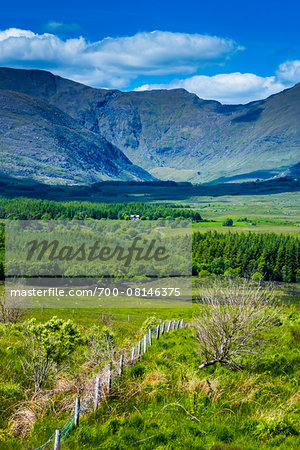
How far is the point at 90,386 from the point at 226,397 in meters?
5.21

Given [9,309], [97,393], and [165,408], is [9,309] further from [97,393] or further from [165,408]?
[165,408]

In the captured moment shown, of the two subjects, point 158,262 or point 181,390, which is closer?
point 181,390

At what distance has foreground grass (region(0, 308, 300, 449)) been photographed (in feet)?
38.7

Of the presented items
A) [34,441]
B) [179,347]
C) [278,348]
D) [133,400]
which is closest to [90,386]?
[133,400]

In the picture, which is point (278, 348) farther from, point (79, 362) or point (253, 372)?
point (79, 362)

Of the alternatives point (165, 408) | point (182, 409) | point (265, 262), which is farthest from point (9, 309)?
point (265, 262)

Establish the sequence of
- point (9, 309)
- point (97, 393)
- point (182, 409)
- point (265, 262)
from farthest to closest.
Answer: point (265, 262)
point (9, 309)
point (182, 409)
point (97, 393)

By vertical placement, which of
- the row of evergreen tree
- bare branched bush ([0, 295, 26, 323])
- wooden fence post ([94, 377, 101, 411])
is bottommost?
the row of evergreen tree

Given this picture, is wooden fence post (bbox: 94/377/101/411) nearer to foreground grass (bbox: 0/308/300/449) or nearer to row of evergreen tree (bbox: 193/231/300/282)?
foreground grass (bbox: 0/308/300/449)

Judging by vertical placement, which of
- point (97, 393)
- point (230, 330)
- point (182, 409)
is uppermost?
point (97, 393)

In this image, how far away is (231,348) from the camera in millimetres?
19938

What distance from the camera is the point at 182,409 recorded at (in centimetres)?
1405

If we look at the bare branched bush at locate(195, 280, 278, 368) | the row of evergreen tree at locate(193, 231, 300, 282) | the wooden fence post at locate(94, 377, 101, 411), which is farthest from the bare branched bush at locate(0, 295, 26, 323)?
the row of evergreen tree at locate(193, 231, 300, 282)

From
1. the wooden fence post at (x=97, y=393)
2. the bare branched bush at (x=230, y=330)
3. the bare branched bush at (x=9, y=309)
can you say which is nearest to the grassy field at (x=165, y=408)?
the wooden fence post at (x=97, y=393)
